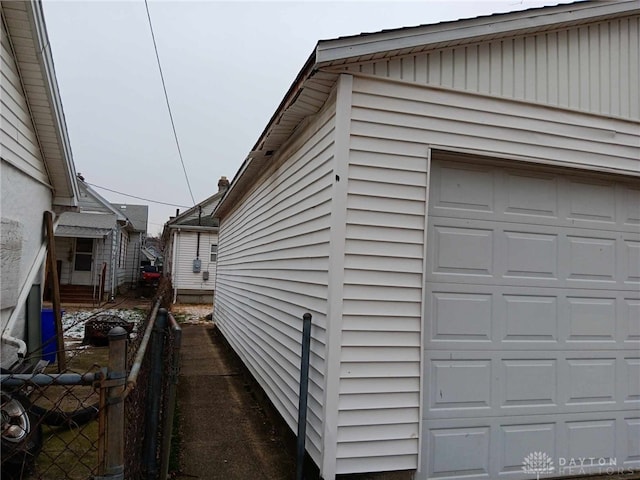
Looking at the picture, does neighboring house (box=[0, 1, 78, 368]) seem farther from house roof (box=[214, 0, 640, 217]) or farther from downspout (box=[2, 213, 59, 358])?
house roof (box=[214, 0, 640, 217])

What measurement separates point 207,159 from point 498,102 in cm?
2098

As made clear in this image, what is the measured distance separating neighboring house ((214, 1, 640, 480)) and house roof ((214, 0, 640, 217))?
16 millimetres

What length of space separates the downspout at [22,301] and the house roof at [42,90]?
0.90 meters

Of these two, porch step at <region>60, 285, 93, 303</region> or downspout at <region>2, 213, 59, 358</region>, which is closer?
downspout at <region>2, 213, 59, 358</region>

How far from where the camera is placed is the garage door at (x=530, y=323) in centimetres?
338

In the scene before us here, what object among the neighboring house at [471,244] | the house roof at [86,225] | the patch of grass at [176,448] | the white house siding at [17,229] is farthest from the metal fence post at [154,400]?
the house roof at [86,225]

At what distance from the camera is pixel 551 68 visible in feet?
12.1

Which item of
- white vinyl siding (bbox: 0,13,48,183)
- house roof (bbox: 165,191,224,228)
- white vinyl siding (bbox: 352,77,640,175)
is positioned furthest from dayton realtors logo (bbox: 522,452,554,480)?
house roof (bbox: 165,191,224,228)

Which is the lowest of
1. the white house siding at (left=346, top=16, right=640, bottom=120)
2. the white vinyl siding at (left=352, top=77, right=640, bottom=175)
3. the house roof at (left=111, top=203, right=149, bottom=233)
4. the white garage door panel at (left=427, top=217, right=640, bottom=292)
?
the white garage door panel at (left=427, top=217, right=640, bottom=292)

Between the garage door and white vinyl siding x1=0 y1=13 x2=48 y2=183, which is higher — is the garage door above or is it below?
below

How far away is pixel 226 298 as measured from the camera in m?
9.81

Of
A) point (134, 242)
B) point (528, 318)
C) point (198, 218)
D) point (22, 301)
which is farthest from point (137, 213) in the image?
point (528, 318)

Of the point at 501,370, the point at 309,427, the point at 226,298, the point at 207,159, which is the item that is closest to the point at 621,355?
the point at 501,370

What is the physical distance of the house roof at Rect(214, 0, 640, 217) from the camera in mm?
3016
